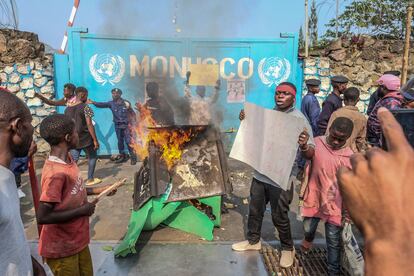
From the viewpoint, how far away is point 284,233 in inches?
142

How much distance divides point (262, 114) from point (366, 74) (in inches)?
251

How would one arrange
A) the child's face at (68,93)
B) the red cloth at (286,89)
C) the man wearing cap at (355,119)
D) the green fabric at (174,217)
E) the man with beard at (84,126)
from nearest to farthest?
the red cloth at (286,89) → the green fabric at (174,217) → the man wearing cap at (355,119) → the man with beard at (84,126) → the child's face at (68,93)

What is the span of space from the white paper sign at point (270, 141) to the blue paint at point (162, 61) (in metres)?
4.89


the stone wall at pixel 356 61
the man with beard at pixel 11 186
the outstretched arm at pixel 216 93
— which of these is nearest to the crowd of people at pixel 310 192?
the man with beard at pixel 11 186

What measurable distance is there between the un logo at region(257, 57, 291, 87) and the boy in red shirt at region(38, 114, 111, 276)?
664 centimetres

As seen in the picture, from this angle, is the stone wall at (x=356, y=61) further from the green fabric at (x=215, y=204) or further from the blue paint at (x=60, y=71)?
the blue paint at (x=60, y=71)

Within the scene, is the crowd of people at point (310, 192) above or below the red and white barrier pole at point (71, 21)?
below

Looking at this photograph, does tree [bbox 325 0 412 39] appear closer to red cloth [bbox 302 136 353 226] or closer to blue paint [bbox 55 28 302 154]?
blue paint [bbox 55 28 302 154]

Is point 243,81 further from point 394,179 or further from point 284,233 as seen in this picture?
point 394,179

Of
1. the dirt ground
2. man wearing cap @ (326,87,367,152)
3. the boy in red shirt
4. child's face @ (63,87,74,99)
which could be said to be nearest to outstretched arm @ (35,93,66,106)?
child's face @ (63,87,74,99)

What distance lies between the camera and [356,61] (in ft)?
27.4

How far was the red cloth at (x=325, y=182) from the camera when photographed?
3.20 m

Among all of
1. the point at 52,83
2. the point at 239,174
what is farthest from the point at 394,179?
the point at 52,83

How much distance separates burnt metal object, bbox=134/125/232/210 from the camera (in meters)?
4.32
